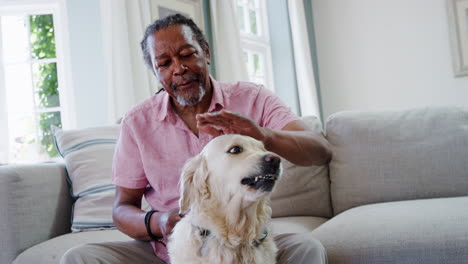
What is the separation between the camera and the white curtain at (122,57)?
3514mm

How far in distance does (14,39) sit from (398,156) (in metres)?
2.98

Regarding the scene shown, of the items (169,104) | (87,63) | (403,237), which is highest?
(87,63)

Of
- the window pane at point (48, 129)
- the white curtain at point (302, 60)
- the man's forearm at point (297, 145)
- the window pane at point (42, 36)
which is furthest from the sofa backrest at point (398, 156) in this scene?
the white curtain at point (302, 60)

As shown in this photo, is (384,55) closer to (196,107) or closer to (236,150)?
(196,107)

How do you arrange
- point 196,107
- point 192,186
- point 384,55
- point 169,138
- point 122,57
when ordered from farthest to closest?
1. point 384,55
2. point 122,57
3. point 196,107
4. point 169,138
5. point 192,186

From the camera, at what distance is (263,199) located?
1381 mm

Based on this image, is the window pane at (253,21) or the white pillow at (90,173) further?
the window pane at (253,21)

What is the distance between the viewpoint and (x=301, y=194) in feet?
7.34

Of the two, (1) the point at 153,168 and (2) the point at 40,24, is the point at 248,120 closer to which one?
(1) the point at 153,168

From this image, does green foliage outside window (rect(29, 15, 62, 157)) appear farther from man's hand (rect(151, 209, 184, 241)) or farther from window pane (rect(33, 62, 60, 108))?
man's hand (rect(151, 209, 184, 241))

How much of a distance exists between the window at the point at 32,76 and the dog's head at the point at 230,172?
2.76 m

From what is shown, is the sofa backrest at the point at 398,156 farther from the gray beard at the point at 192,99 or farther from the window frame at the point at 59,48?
the window frame at the point at 59,48

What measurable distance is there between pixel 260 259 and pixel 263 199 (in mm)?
155

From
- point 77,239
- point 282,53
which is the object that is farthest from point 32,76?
point 282,53
